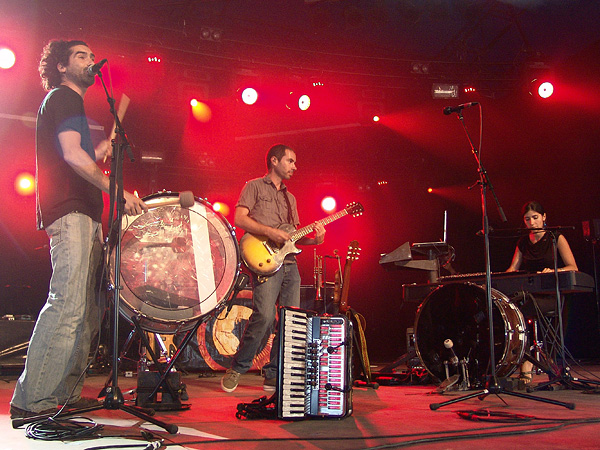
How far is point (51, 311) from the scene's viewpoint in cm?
299

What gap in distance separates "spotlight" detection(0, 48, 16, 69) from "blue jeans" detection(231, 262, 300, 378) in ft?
15.8

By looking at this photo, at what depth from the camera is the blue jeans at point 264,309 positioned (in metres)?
4.71

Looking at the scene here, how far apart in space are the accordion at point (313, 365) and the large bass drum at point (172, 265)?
1.98 feet

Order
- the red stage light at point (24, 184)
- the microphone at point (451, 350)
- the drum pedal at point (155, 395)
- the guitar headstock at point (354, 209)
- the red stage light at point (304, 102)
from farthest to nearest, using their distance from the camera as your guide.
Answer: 1. the red stage light at point (24, 184)
2. the red stage light at point (304, 102)
3. the guitar headstock at point (354, 209)
4. the microphone at point (451, 350)
5. the drum pedal at point (155, 395)

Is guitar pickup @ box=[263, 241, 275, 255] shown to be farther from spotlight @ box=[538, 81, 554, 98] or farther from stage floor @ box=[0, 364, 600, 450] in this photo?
spotlight @ box=[538, 81, 554, 98]

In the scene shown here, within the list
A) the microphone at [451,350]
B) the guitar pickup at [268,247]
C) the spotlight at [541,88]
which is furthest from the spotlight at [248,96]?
the microphone at [451,350]

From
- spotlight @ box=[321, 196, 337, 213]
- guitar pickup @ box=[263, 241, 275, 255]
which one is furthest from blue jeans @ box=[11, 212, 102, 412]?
spotlight @ box=[321, 196, 337, 213]

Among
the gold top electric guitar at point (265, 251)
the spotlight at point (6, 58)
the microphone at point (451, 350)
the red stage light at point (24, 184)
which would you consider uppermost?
the spotlight at point (6, 58)

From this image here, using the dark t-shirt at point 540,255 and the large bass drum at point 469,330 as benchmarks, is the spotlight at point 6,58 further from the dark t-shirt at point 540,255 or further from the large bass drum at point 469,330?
the dark t-shirt at point 540,255

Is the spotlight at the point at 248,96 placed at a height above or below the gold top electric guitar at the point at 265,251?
above

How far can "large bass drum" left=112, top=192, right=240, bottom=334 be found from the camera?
3.43 metres

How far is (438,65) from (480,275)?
15.5 ft

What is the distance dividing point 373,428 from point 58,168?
7.95 ft

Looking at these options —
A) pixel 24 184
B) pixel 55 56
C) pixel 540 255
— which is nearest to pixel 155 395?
pixel 55 56
